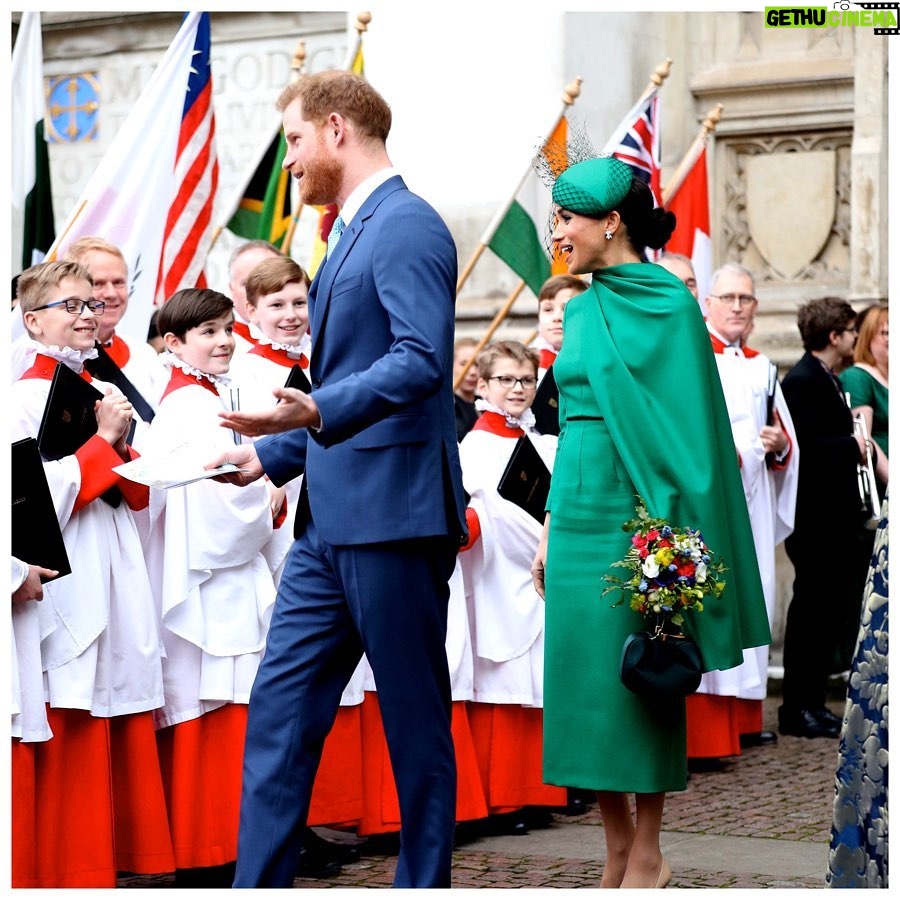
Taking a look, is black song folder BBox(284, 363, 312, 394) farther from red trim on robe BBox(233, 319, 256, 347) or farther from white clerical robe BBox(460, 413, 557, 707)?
white clerical robe BBox(460, 413, 557, 707)

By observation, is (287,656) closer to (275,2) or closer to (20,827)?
(20,827)

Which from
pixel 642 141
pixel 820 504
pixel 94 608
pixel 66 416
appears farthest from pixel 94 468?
pixel 642 141

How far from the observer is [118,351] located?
6238 mm

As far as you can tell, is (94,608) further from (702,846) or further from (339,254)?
(702,846)

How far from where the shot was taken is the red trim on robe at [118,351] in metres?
6.18

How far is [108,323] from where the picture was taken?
6180mm

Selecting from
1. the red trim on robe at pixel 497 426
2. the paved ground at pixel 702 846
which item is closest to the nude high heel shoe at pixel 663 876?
the paved ground at pixel 702 846

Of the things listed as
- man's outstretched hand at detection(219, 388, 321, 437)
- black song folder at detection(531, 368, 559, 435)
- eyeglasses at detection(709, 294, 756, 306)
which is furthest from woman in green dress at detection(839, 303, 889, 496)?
man's outstretched hand at detection(219, 388, 321, 437)

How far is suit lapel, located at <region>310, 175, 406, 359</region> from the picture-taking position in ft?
14.3

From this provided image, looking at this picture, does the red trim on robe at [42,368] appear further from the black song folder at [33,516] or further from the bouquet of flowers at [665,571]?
the bouquet of flowers at [665,571]

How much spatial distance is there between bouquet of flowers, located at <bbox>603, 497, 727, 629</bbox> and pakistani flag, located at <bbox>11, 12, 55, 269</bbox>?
4.39m

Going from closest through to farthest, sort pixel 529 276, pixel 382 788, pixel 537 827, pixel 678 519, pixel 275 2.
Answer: pixel 678 519
pixel 382 788
pixel 537 827
pixel 529 276
pixel 275 2

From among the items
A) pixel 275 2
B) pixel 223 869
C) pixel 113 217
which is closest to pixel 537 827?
pixel 223 869

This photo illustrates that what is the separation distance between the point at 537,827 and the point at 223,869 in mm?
1455
